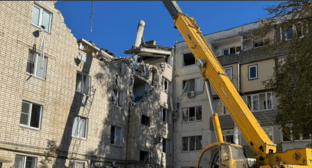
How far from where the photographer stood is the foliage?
18.1 metres

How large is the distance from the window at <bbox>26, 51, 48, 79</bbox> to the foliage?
3.66 meters

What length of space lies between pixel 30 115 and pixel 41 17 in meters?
5.60

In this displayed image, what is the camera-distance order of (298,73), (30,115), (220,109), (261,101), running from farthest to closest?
(220,109), (261,101), (30,115), (298,73)

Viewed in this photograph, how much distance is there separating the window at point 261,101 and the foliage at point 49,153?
1642 centimetres

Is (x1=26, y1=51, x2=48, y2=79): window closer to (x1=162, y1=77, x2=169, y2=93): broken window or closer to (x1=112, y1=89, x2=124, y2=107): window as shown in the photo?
(x1=112, y1=89, x2=124, y2=107): window

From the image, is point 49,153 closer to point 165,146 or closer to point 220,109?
point 165,146

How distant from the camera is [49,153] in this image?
18.6 m

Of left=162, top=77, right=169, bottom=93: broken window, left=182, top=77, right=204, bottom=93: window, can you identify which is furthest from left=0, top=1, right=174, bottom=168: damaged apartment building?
left=182, top=77, right=204, bottom=93: window

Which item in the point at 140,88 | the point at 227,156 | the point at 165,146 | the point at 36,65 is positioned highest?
the point at 140,88

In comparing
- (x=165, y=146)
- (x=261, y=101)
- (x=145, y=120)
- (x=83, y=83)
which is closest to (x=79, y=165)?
(x=83, y=83)

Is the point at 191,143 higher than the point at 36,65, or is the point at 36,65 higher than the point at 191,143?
the point at 36,65

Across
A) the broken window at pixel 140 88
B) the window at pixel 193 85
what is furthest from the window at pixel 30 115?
the window at pixel 193 85

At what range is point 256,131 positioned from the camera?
40.8 feet

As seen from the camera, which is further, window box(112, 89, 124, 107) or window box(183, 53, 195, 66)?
window box(183, 53, 195, 66)
